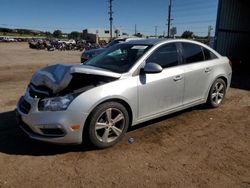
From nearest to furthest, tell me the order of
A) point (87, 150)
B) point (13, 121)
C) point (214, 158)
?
point (214, 158), point (87, 150), point (13, 121)

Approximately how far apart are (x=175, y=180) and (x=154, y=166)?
0.38 meters

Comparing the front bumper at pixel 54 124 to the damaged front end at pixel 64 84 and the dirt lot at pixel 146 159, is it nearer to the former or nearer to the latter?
the damaged front end at pixel 64 84

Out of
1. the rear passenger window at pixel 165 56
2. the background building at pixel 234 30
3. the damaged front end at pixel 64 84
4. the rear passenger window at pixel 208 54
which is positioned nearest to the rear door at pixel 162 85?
the rear passenger window at pixel 165 56

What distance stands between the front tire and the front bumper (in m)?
0.17

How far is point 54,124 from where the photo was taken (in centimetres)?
339

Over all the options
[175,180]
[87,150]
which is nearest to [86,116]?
[87,150]

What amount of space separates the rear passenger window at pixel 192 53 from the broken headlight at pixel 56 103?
244 cm

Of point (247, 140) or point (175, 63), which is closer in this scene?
point (247, 140)

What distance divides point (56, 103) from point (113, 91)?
813 millimetres

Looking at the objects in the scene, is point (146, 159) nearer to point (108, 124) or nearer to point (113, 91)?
point (108, 124)

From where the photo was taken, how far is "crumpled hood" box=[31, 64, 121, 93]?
356 centimetres

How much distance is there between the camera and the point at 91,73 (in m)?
3.66

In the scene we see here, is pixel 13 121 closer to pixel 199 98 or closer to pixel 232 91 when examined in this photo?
pixel 199 98

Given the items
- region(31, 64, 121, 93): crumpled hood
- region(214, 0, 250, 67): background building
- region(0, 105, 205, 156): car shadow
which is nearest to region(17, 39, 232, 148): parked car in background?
region(31, 64, 121, 93): crumpled hood
